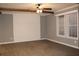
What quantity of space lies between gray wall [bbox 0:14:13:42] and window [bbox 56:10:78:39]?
9.32 ft

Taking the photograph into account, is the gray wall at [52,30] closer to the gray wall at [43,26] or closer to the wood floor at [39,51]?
the gray wall at [43,26]

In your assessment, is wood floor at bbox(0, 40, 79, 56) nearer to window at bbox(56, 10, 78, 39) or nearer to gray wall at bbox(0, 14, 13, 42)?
window at bbox(56, 10, 78, 39)

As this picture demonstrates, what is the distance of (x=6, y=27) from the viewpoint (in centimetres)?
680

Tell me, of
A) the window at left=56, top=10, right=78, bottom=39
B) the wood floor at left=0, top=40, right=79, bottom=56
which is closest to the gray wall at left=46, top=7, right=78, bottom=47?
the window at left=56, top=10, right=78, bottom=39

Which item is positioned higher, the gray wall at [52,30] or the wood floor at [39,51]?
the gray wall at [52,30]

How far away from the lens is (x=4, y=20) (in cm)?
672

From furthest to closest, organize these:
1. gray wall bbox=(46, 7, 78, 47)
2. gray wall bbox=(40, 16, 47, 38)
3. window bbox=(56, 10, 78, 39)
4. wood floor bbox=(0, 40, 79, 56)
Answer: gray wall bbox=(40, 16, 47, 38) → gray wall bbox=(46, 7, 78, 47) → window bbox=(56, 10, 78, 39) → wood floor bbox=(0, 40, 79, 56)

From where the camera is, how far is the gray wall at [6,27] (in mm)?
6664

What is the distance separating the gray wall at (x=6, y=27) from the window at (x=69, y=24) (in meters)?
2.84

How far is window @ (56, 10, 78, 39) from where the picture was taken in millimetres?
5508

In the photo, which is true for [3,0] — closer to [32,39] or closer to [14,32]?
[14,32]

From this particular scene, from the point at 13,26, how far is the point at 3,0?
19.3 feet

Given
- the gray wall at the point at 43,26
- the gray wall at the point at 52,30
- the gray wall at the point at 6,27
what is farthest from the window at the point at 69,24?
the gray wall at the point at 6,27

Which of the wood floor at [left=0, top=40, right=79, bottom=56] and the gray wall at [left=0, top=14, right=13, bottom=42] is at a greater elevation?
the gray wall at [left=0, top=14, right=13, bottom=42]
